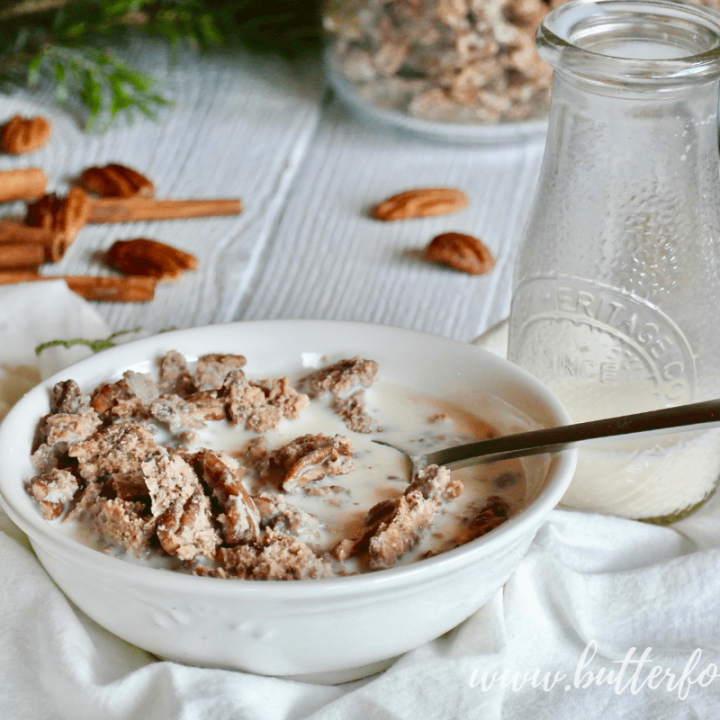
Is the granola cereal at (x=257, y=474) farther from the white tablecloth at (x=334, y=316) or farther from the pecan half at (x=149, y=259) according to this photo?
the pecan half at (x=149, y=259)

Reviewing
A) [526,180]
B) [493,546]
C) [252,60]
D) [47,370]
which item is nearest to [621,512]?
[493,546]

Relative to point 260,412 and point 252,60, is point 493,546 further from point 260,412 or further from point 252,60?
point 252,60

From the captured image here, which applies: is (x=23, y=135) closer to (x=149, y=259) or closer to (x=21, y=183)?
(x=21, y=183)

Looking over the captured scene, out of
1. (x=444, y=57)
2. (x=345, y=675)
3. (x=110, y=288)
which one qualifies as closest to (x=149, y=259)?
(x=110, y=288)

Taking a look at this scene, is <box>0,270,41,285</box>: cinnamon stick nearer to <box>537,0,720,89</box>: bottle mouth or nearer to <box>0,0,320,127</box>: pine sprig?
<box>0,0,320,127</box>: pine sprig


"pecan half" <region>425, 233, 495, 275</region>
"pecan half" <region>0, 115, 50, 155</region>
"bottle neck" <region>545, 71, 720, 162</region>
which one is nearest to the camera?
"bottle neck" <region>545, 71, 720, 162</region>

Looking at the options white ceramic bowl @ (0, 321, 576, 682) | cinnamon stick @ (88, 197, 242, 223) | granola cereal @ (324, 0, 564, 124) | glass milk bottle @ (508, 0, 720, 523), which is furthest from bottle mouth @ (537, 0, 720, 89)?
cinnamon stick @ (88, 197, 242, 223)

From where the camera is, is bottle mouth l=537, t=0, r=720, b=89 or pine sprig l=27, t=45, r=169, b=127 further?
pine sprig l=27, t=45, r=169, b=127
